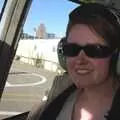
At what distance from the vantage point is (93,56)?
1816 millimetres

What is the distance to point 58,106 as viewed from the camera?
1.98 meters

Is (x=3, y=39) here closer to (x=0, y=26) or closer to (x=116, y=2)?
(x=0, y=26)

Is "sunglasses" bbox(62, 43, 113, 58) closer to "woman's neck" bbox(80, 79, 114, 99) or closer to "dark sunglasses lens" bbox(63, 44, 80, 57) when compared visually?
"dark sunglasses lens" bbox(63, 44, 80, 57)

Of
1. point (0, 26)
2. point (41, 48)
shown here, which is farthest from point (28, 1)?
point (41, 48)

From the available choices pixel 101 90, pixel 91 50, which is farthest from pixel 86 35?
pixel 101 90

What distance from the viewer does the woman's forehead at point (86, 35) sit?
181cm

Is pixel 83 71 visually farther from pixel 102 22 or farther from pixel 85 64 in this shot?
pixel 102 22

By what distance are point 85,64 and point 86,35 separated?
0.12m

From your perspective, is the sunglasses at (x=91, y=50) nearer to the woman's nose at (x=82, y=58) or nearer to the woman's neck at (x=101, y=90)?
the woman's nose at (x=82, y=58)

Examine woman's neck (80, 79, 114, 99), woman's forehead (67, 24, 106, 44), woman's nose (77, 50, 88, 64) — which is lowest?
woman's neck (80, 79, 114, 99)

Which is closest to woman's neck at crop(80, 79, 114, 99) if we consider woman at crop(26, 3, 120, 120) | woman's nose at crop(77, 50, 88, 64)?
woman at crop(26, 3, 120, 120)

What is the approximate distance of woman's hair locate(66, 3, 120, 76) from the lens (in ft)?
5.92

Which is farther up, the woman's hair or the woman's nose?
the woman's hair

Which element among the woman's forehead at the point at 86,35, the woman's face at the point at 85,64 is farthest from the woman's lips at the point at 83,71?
the woman's forehead at the point at 86,35
